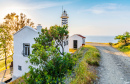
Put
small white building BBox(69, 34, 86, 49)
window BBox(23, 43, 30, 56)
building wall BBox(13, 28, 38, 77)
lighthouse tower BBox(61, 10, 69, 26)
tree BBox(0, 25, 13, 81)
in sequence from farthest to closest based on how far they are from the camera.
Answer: small white building BBox(69, 34, 86, 49) < lighthouse tower BBox(61, 10, 69, 26) < tree BBox(0, 25, 13, 81) < window BBox(23, 43, 30, 56) < building wall BBox(13, 28, 38, 77)

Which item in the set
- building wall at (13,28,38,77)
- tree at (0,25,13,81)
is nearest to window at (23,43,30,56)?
building wall at (13,28,38,77)

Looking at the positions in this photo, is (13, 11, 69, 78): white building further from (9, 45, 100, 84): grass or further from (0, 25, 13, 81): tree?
(0, 25, 13, 81): tree

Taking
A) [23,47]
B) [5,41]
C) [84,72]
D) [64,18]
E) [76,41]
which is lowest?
[84,72]

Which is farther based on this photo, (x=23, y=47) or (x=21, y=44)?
(x=21, y=44)

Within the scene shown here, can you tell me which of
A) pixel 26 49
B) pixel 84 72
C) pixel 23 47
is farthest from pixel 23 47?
pixel 84 72

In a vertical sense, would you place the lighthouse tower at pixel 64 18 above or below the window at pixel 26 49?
above

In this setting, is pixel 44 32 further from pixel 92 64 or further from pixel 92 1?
pixel 92 1

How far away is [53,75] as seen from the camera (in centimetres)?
415

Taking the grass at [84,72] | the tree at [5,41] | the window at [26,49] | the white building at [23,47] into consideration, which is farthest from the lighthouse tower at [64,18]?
the grass at [84,72]

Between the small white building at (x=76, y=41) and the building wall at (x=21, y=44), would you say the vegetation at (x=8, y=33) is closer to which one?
the building wall at (x=21, y=44)

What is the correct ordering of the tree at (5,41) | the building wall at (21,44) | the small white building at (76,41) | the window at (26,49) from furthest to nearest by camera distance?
1. the small white building at (76,41)
2. the tree at (5,41)
3. the window at (26,49)
4. the building wall at (21,44)

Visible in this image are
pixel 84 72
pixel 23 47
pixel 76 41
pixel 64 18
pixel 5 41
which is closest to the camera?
pixel 84 72

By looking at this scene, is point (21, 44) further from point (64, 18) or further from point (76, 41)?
point (76, 41)

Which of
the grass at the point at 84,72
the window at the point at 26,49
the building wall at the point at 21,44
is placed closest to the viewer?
the grass at the point at 84,72
